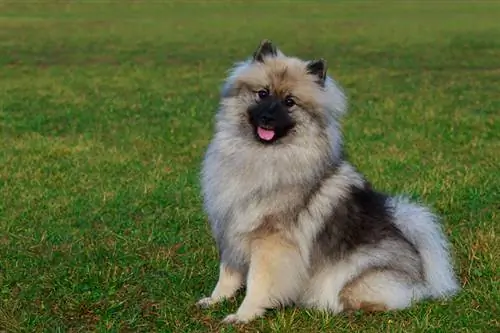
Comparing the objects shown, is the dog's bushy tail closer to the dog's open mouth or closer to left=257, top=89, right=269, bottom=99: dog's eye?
the dog's open mouth

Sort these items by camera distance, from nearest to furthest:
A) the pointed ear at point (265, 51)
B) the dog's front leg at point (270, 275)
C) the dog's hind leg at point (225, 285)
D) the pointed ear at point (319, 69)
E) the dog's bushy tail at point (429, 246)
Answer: the dog's front leg at point (270, 275) < the pointed ear at point (319, 69) < the pointed ear at point (265, 51) < the dog's bushy tail at point (429, 246) < the dog's hind leg at point (225, 285)

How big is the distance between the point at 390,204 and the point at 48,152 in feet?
23.6

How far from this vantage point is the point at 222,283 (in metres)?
6.16

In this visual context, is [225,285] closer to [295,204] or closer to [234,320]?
[234,320]

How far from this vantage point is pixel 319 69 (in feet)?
18.9

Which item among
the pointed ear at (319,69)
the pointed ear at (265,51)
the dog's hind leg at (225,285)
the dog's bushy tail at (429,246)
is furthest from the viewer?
the dog's hind leg at (225,285)

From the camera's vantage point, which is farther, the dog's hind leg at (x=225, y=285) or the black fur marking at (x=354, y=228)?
the dog's hind leg at (x=225, y=285)

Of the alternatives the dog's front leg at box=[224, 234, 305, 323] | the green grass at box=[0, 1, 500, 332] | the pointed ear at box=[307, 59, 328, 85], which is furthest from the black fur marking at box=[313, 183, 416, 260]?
the pointed ear at box=[307, 59, 328, 85]

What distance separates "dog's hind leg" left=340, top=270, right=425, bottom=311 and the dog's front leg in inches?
15.0

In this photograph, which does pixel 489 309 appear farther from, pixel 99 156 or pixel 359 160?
pixel 99 156

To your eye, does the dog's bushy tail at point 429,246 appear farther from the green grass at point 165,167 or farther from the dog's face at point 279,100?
the dog's face at point 279,100

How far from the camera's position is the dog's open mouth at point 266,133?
575 cm

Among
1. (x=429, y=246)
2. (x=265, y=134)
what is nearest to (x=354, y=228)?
(x=429, y=246)

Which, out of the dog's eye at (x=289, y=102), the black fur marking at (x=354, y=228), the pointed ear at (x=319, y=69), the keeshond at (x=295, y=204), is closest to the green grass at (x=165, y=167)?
the keeshond at (x=295, y=204)
